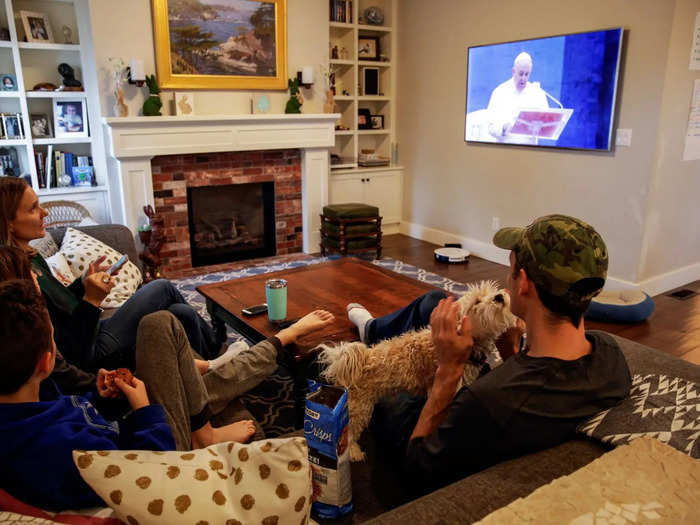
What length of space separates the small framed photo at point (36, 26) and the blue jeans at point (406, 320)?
12.6ft

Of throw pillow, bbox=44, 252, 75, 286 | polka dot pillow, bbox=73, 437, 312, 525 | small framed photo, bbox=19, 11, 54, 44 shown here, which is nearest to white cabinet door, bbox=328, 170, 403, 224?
small framed photo, bbox=19, 11, 54, 44

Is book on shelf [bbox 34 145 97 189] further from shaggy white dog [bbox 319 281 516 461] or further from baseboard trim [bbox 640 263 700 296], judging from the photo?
baseboard trim [bbox 640 263 700 296]

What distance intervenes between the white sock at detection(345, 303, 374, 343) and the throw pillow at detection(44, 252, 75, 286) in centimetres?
144

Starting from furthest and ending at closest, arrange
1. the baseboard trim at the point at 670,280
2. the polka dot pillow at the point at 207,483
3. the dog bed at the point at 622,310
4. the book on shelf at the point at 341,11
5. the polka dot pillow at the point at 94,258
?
the book on shelf at the point at 341,11 < the baseboard trim at the point at 670,280 < the dog bed at the point at 622,310 < the polka dot pillow at the point at 94,258 < the polka dot pillow at the point at 207,483

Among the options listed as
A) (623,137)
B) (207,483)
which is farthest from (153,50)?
(207,483)

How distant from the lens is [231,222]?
5.27m

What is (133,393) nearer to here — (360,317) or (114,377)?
(114,377)

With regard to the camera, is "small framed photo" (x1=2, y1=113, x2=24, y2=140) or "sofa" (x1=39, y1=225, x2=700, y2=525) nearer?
"sofa" (x1=39, y1=225, x2=700, y2=525)

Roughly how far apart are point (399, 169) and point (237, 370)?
441cm

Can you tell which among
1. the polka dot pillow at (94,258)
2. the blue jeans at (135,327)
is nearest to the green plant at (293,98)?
the polka dot pillow at (94,258)

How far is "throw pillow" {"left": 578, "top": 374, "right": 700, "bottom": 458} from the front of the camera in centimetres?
112

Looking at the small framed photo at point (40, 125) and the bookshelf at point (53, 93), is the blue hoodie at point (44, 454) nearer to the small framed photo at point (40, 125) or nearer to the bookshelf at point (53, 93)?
the bookshelf at point (53, 93)

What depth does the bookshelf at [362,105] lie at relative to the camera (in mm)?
5578

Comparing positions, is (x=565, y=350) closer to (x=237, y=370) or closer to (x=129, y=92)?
(x=237, y=370)
